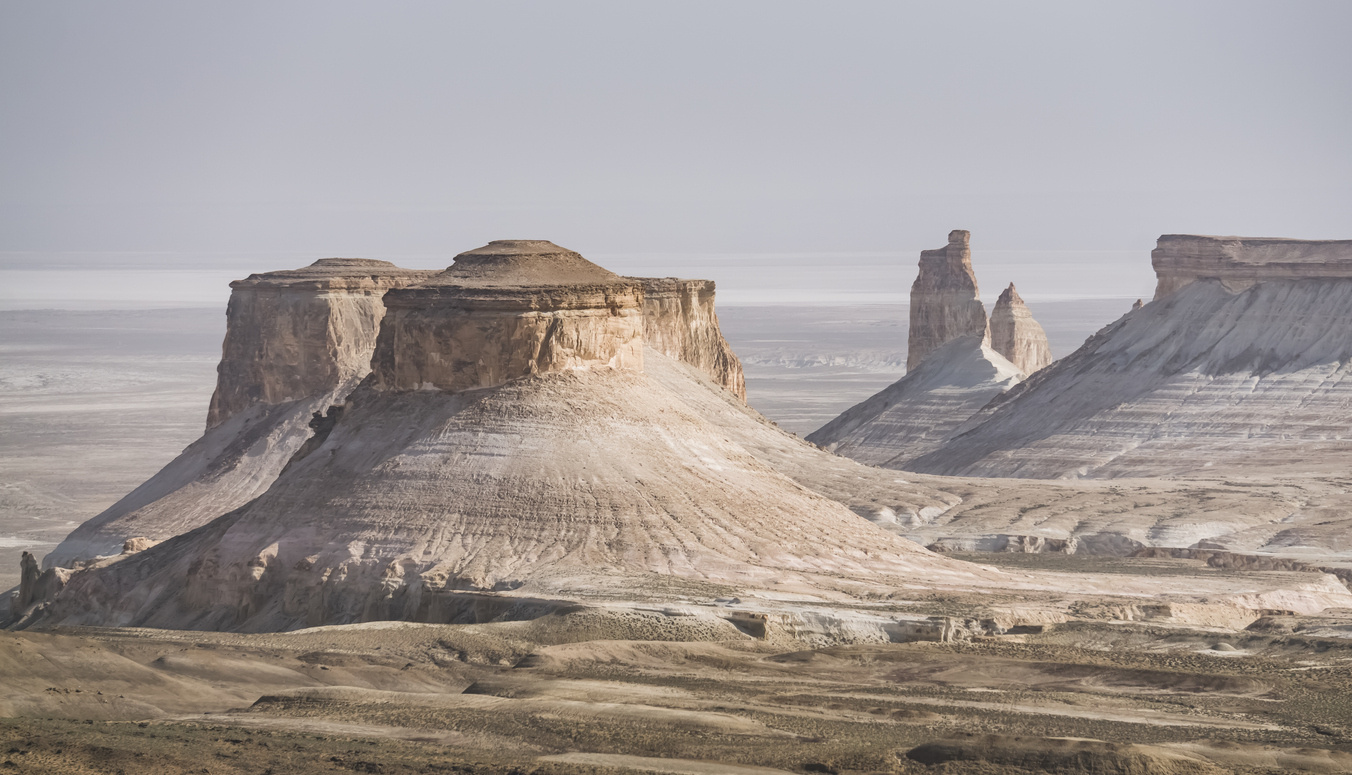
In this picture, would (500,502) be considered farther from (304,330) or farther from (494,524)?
(304,330)

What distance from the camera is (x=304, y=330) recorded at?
66875 mm

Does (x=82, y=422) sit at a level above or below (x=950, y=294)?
below

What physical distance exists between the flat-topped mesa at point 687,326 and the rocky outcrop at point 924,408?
1941 centimetres

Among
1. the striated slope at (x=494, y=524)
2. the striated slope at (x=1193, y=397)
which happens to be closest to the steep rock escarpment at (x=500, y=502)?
the striated slope at (x=494, y=524)

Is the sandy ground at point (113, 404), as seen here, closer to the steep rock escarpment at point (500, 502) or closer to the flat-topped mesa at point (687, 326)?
the flat-topped mesa at point (687, 326)

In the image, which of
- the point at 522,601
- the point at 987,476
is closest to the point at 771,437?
the point at 987,476

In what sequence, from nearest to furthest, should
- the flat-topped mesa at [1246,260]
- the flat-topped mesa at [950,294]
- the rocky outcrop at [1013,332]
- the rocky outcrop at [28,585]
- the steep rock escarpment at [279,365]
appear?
the rocky outcrop at [28,585] < the steep rock escarpment at [279,365] < the flat-topped mesa at [1246,260] < the rocky outcrop at [1013,332] < the flat-topped mesa at [950,294]

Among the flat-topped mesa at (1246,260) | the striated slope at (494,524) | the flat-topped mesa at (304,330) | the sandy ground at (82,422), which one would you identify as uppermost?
the flat-topped mesa at (1246,260)

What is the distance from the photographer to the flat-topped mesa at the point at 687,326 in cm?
6197

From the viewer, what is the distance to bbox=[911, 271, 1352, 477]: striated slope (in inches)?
2758

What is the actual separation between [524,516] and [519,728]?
1295 centimetres

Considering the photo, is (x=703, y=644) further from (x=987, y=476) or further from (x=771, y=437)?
(x=987, y=476)

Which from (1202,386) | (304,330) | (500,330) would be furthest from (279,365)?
(1202,386)

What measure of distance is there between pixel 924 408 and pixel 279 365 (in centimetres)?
3502
